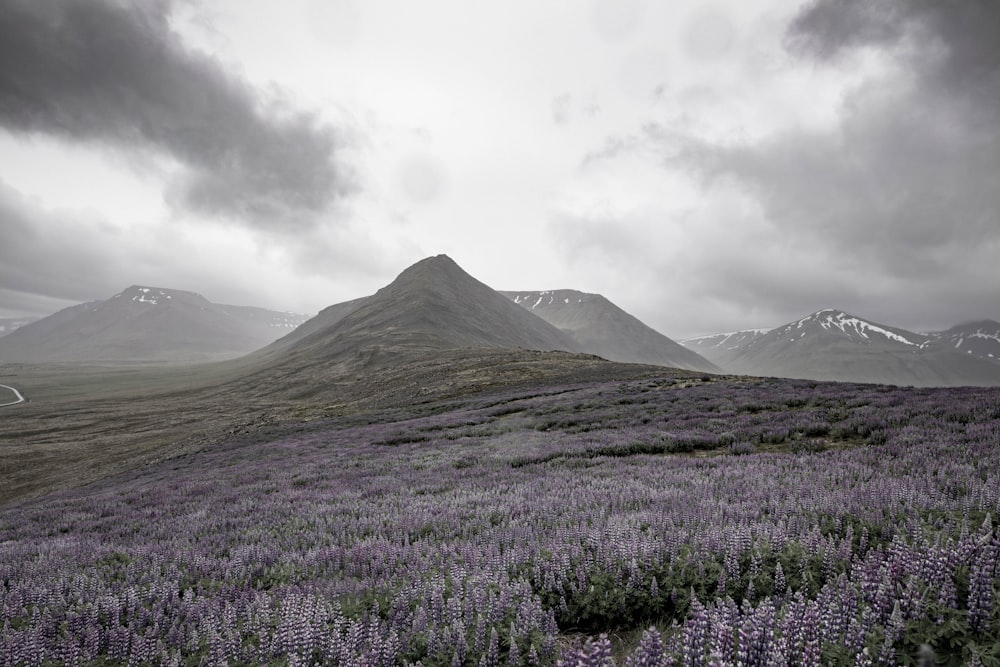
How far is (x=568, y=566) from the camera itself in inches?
198

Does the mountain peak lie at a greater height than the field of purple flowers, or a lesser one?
greater

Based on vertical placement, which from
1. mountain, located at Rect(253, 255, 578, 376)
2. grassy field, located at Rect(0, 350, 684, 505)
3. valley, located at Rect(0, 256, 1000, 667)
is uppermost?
mountain, located at Rect(253, 255, 578, 376)

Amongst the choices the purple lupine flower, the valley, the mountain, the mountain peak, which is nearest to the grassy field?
the mountain

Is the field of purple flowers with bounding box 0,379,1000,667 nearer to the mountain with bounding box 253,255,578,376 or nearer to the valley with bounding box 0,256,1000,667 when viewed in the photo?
the valley with bounding box 0,256,1000,667

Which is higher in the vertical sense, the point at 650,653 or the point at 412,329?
the point at 412,329

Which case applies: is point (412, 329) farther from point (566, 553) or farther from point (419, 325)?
point (566, 553)

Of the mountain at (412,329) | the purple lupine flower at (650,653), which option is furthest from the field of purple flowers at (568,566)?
the mountain at (412,329)

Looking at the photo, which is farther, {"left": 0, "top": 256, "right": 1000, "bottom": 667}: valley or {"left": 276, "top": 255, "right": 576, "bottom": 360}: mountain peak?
{"left": 276, "top": 255, "right": 576, "bottom": 360}: mountain peak

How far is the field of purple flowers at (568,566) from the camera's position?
3.32 metres

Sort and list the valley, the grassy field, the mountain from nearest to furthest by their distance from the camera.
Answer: the valley → the grassy field → the mountain

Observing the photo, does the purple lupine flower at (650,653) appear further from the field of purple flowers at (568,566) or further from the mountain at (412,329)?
the mountain at (412,329)

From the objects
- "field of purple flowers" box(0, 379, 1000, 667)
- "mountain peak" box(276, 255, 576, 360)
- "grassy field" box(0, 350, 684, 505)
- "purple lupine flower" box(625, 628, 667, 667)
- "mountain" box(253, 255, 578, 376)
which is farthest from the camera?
"mountain peak" box(276, 255, 576, 360)

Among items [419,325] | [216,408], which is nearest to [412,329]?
[419,325]

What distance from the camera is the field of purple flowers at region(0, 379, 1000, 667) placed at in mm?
3320
